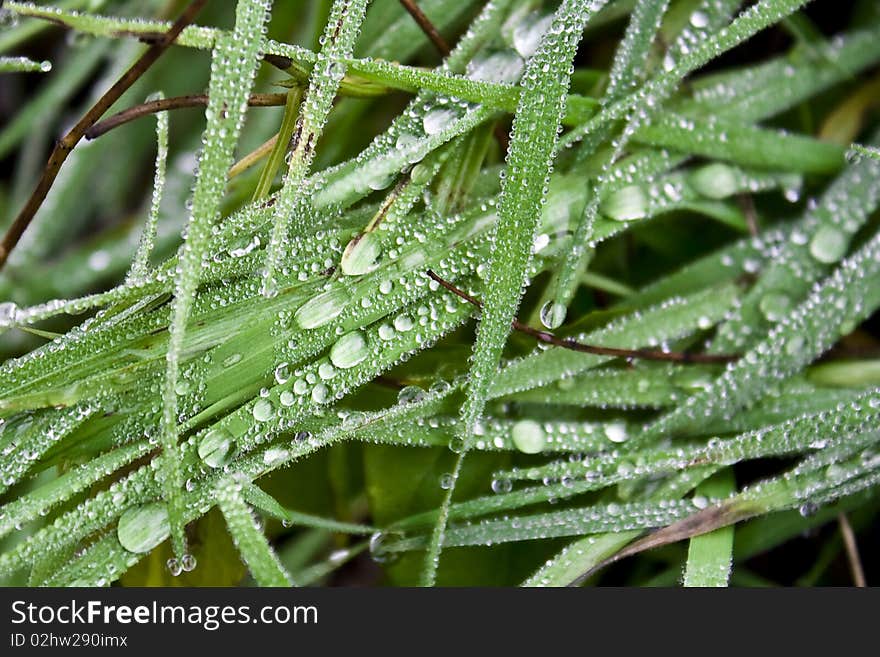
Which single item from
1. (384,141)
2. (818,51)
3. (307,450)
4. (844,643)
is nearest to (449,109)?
(384,141)

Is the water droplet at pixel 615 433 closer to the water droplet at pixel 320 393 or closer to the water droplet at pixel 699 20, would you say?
the water droplet at pixel 320 393

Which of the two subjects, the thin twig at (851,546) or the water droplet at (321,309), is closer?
the water droplet at (321,309)

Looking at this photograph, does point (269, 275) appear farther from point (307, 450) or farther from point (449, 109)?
point (449, 109)

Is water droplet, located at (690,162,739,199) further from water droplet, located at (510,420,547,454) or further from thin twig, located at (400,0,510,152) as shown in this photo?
water droplet, located at (510,420,547,454)

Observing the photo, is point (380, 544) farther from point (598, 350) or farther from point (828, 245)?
point (828, 245)

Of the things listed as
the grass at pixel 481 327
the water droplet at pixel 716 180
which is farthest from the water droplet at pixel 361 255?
the water droplet at pixel 716 180
